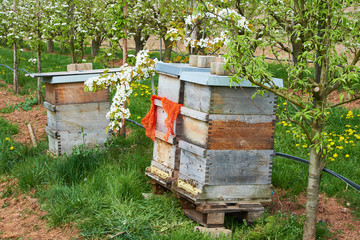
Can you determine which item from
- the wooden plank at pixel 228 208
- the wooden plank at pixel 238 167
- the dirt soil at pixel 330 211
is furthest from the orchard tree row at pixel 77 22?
the wooden plank at pixel 228 208

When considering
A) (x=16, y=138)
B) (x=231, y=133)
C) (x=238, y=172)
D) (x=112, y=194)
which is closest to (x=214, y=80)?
(x=231, y=133)

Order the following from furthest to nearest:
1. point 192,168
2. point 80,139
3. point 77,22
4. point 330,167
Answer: point 77,22, point 80,139, point 330,167, point 192,168

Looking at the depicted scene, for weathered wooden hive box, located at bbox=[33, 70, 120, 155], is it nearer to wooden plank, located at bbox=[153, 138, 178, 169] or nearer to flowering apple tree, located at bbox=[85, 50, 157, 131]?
flowering apple tree, located at bbox=[85, 50, 157, 131]

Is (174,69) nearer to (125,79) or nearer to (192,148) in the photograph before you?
(192,148)

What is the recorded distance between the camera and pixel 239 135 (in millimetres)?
4832

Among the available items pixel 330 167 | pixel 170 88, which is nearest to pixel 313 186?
pixel 170 88

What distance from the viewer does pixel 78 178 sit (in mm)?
6129

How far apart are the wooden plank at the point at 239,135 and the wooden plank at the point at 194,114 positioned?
0.10 m

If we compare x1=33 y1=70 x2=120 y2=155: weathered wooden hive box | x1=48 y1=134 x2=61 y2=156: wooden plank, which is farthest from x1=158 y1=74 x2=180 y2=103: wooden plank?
x1=48 y1=134 x2=61 y2=156: wooden plank

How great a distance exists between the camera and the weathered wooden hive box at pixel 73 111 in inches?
261

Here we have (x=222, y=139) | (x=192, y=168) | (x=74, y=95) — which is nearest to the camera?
(x=222, y=139)

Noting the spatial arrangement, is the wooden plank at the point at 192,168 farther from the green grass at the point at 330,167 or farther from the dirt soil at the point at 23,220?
the dirt soil at the point at 23,220

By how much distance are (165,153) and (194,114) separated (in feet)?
3.20

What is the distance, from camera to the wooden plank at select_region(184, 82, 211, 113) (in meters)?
4.68
